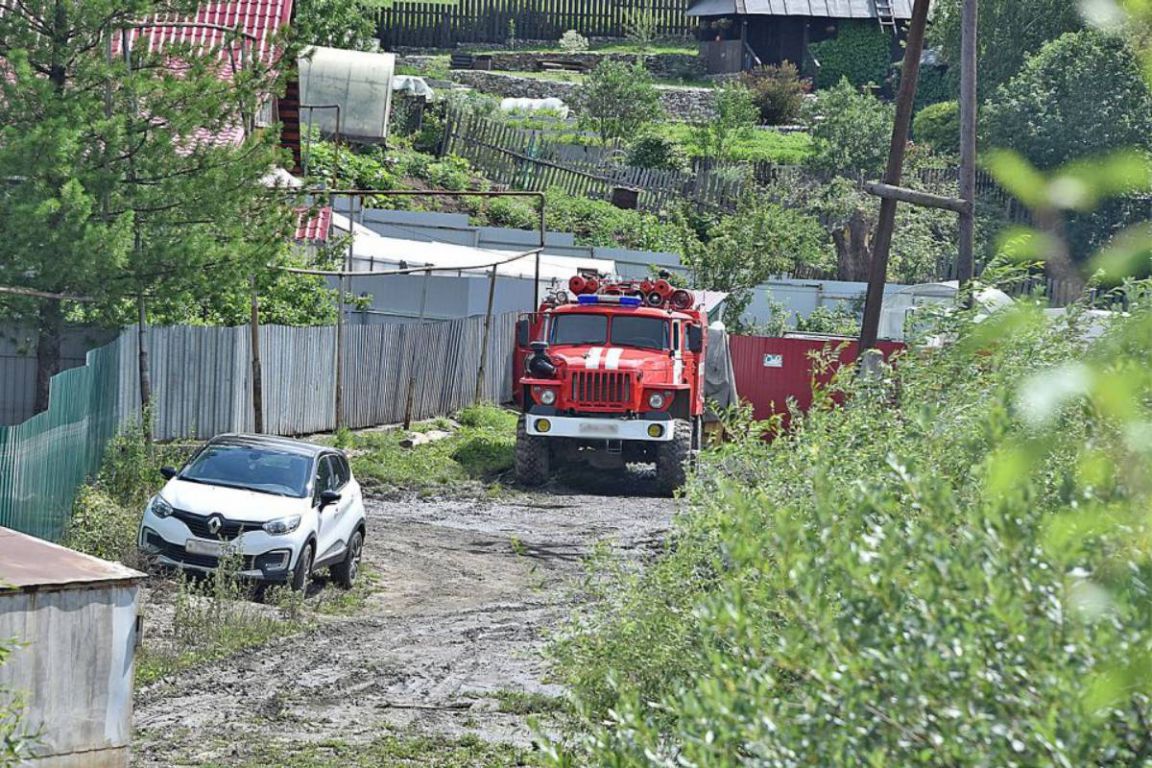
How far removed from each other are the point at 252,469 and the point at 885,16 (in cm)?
5205

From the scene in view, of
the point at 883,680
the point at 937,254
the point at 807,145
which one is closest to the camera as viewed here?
the point at 883,680

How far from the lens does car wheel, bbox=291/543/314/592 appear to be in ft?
47.2

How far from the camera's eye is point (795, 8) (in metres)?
62.0

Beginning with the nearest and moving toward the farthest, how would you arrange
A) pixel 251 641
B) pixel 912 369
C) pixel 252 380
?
pixel 912 369 → pixel 251 641 → pixel 252 380

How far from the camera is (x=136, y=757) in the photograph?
956cm

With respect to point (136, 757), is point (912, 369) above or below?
above

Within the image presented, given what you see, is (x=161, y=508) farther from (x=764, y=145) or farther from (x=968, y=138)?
(x=764, y=145)

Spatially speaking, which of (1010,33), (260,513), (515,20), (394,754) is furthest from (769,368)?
(515,20)

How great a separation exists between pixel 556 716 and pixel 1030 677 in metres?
7.00

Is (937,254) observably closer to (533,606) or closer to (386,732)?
(533,606)

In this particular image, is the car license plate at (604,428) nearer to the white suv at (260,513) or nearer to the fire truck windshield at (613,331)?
the fire truck windshield at (613,331)

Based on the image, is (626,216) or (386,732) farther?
(626,216)

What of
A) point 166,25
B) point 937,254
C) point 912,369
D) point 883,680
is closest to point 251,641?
point 912,369

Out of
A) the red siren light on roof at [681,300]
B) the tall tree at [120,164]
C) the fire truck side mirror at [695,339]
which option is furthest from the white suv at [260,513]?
the red siren light on roof at [681,300]
